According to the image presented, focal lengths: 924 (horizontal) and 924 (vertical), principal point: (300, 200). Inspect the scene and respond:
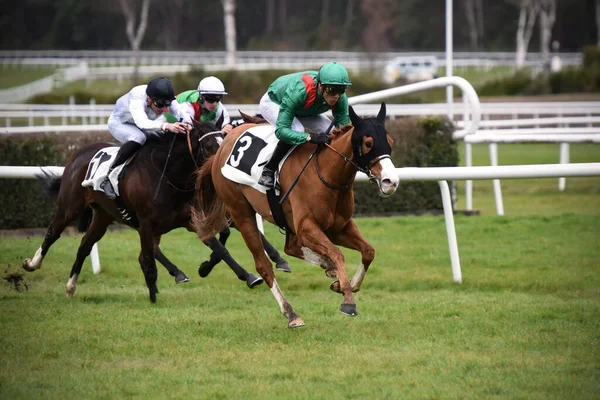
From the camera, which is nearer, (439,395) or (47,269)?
(439,395)

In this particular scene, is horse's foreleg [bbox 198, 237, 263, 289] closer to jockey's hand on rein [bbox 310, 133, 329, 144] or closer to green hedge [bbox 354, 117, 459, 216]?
jockey's hand on rein [bbox 310, 133, 329, 144]

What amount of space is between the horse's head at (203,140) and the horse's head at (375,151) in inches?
70.6

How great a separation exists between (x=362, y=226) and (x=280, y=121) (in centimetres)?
487

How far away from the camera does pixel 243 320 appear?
655 cm

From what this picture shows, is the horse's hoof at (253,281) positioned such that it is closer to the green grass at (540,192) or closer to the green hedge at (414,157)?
the green hedge at (414,157)

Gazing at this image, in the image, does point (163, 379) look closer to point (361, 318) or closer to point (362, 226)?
point (361, 318)

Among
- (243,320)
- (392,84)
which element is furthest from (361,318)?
(392,84)

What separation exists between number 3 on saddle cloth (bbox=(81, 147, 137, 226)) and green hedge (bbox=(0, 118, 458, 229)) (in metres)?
3.12

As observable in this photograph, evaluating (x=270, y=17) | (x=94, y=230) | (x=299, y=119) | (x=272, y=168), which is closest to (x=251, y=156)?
(x=272, y=168)

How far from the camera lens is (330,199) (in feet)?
19.9

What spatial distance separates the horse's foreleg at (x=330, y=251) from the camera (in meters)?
5.70

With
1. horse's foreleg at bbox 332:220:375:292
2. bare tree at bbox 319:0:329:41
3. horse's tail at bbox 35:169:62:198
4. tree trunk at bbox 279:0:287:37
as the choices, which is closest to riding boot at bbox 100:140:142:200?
horse's tail at bbox 35:169:62:198

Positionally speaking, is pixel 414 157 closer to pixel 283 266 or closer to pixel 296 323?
pixel 283 266

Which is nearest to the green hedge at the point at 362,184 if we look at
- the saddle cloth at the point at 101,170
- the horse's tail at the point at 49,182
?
the horse's tail at the point at 49,182
